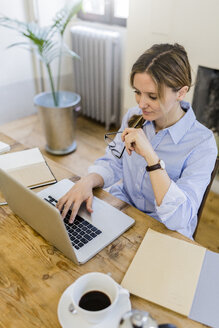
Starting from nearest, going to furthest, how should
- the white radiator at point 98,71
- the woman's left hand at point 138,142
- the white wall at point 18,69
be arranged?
the woman's left hand at point 138,142, the white radiator at point 98,71, the white wall at point 18,69

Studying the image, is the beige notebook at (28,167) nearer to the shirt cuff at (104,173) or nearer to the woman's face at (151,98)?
the shirt cuff at (104,173)

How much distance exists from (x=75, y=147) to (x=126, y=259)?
2.13 metres

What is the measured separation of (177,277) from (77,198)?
0.39 meters

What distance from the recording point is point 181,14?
199 centimetres

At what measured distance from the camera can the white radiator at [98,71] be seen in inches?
108

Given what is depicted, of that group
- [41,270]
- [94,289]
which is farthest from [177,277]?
[41,270]

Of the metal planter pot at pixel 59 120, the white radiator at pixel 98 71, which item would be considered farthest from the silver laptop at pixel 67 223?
the white radiator at pixel 98 71

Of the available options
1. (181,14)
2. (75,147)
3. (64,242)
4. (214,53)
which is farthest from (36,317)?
(75,147)

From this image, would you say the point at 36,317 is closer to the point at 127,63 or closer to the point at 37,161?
the point at 37,161

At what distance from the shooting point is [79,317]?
63 centimetres

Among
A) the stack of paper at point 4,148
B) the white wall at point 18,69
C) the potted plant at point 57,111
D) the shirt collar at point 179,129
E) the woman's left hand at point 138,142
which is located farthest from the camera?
the white wall at point 18,69

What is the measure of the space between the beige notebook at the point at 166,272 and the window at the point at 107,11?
2.48m

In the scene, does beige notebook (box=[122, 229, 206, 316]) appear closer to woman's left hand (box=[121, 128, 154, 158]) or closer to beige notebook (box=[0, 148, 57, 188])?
woman's left hand (box=[121, 128, 154, 158])

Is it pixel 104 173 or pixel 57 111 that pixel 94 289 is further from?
pixel 57 111
